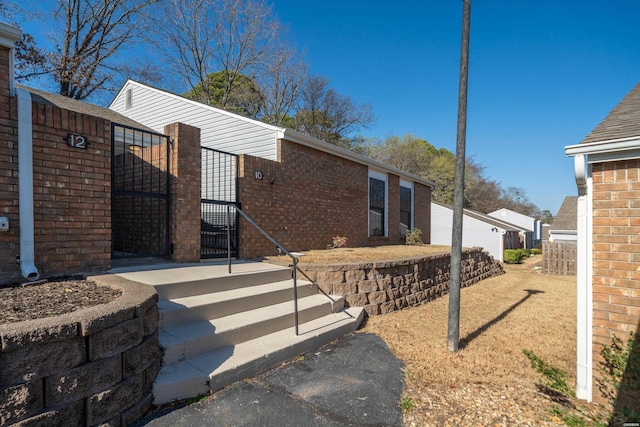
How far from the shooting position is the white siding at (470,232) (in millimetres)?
19234

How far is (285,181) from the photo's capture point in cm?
821

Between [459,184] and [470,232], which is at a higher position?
[459,184]

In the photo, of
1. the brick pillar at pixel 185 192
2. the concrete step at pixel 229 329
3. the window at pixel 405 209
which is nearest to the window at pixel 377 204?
the window at pixel 405 209

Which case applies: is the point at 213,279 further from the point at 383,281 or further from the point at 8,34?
the point at 8,34

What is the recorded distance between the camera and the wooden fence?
1385cm

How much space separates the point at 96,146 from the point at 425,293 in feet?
21.7

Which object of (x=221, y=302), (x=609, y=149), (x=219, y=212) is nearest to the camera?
(x=609, y=149)

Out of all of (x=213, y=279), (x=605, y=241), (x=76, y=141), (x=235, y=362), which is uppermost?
(x=76, y=141)

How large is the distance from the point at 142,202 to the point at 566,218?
75.5 ft

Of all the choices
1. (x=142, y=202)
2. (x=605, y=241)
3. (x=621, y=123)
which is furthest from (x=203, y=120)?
(x=605, y=241)

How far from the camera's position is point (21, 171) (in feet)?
12.6

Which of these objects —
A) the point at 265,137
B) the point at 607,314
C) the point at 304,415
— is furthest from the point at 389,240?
the point at 304,415

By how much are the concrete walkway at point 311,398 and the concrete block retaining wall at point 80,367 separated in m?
0.29

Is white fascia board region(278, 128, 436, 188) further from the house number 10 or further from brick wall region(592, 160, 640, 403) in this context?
brick wall region(592, 160, 640, 403)
